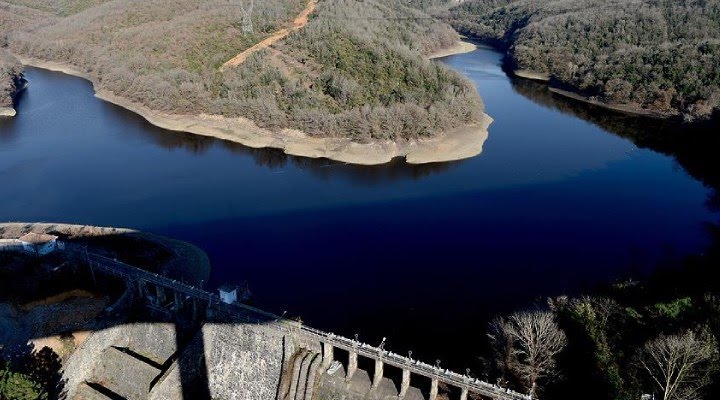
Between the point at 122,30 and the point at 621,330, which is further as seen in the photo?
the point at 122,30

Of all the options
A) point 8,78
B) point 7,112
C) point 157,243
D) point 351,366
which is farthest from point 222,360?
point 8,78

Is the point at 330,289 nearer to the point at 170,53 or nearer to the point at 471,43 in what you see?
the point at 170,53

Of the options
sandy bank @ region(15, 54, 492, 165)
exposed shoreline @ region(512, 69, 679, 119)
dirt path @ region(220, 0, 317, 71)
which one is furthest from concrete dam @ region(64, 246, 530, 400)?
exposed shoreline @ region(512, 69, 679, 119)

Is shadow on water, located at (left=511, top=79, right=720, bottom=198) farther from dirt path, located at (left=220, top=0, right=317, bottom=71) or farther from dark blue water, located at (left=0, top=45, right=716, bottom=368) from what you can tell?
dirt path, located at (left=220, top=0, right=317, bottom=71)

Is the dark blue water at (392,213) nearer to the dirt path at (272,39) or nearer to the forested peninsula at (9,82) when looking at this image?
the forested peninsula at (9,82)

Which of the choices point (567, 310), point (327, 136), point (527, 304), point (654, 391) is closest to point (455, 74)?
point (327, 136)

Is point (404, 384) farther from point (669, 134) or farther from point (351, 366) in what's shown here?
point (669, 134)

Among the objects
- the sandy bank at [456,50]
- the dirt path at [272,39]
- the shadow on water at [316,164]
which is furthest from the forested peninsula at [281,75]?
the sandy bank at [456,50]
